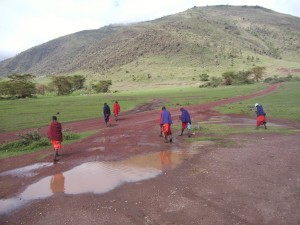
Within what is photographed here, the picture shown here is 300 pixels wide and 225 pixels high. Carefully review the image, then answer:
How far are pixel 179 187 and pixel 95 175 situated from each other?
11.1 ft

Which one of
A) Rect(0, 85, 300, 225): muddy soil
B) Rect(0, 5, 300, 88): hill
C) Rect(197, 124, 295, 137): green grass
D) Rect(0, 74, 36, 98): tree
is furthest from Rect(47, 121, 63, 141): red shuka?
Rect(0, 5, 300, 88): hill

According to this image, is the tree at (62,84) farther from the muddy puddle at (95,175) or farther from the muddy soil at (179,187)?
the muddy puddle at (95,175)

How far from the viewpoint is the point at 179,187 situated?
9.95 metres

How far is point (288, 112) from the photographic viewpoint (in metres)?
28.3

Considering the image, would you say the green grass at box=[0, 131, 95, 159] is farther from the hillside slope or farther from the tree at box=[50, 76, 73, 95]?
the hillside slope

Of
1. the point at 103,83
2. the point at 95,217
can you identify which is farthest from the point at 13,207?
the point at 103,83

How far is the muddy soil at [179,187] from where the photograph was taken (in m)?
8.07

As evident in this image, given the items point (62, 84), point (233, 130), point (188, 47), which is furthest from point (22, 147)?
point (188, 47)

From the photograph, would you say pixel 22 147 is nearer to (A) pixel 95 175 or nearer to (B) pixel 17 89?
(A) pixel 95 175

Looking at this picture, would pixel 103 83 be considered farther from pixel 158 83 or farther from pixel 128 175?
pixel 128 175

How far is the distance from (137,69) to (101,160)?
328 ft

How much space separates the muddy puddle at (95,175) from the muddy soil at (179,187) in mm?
71

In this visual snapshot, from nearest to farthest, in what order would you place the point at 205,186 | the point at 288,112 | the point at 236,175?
the point at 205,186, the point at 236,175, the point at 288,112

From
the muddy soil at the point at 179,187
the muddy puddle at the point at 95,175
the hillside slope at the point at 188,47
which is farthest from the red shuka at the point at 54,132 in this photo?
the hillside slope at the point at 188,47
